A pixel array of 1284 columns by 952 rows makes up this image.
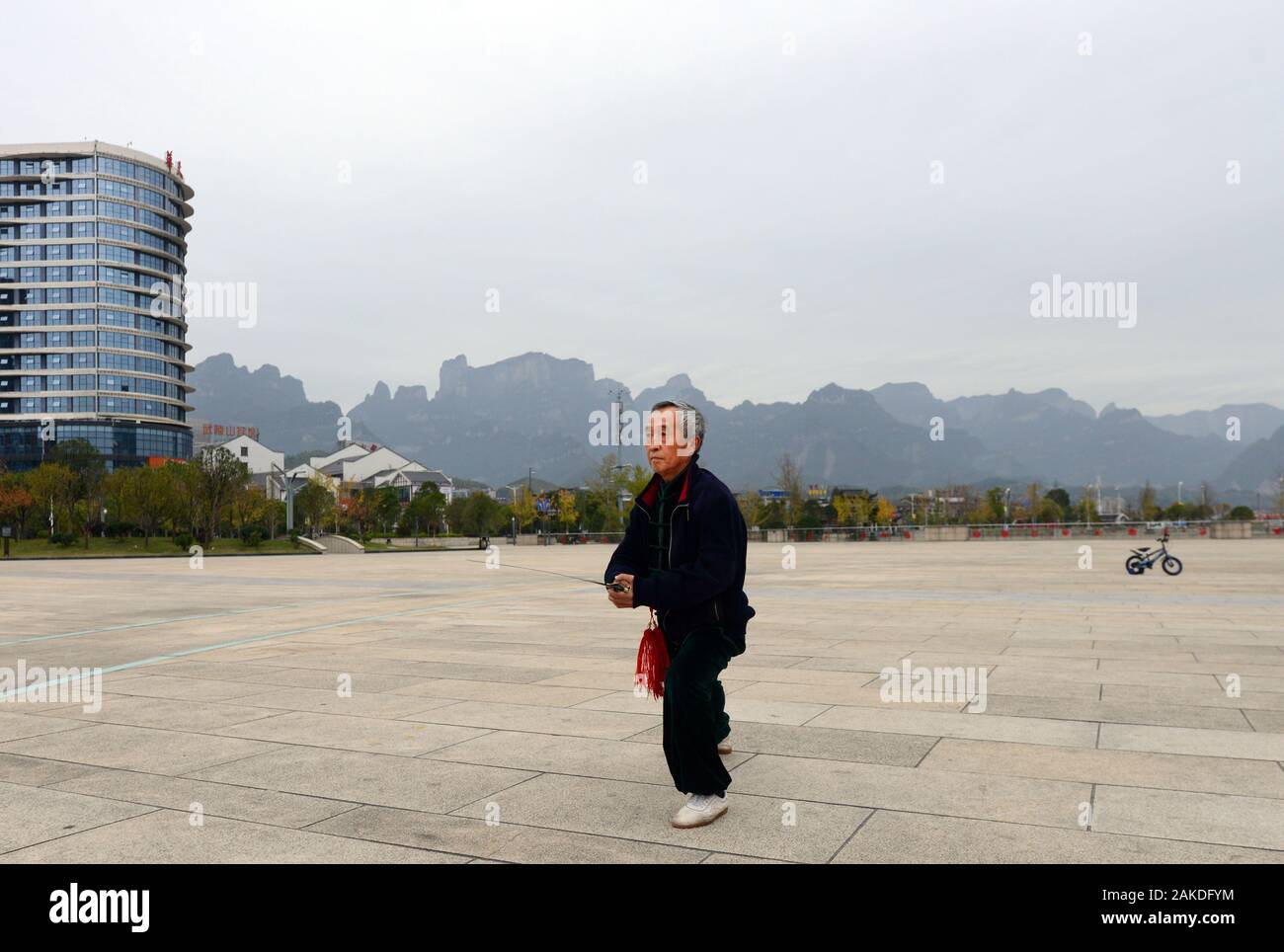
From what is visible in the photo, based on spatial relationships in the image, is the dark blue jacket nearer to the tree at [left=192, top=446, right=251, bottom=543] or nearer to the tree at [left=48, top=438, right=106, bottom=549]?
the tree at [left=192, top=446, right=251, bottom=543]

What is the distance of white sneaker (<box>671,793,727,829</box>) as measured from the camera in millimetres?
4234

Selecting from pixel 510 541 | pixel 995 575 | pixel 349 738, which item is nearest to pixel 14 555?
pixel 510 541

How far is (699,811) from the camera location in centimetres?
427

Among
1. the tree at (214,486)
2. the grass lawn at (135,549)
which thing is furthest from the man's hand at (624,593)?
the tree at (214,486)

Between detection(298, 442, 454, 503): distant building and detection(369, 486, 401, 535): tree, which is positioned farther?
detection(298, 442, 454, 503): distant building

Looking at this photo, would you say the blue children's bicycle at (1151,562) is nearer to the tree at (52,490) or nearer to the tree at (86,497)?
the tree at (86,497)

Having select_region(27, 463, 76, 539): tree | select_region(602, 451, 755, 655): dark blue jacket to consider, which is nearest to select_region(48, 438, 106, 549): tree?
select_region(27, 463, 76, 539): tree

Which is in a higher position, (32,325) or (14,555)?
(32,325)

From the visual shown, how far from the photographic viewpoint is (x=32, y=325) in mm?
102625

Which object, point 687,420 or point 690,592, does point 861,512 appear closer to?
point 687,420

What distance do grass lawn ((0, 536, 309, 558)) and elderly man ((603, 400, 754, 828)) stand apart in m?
48.2

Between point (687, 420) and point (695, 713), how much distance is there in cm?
140
